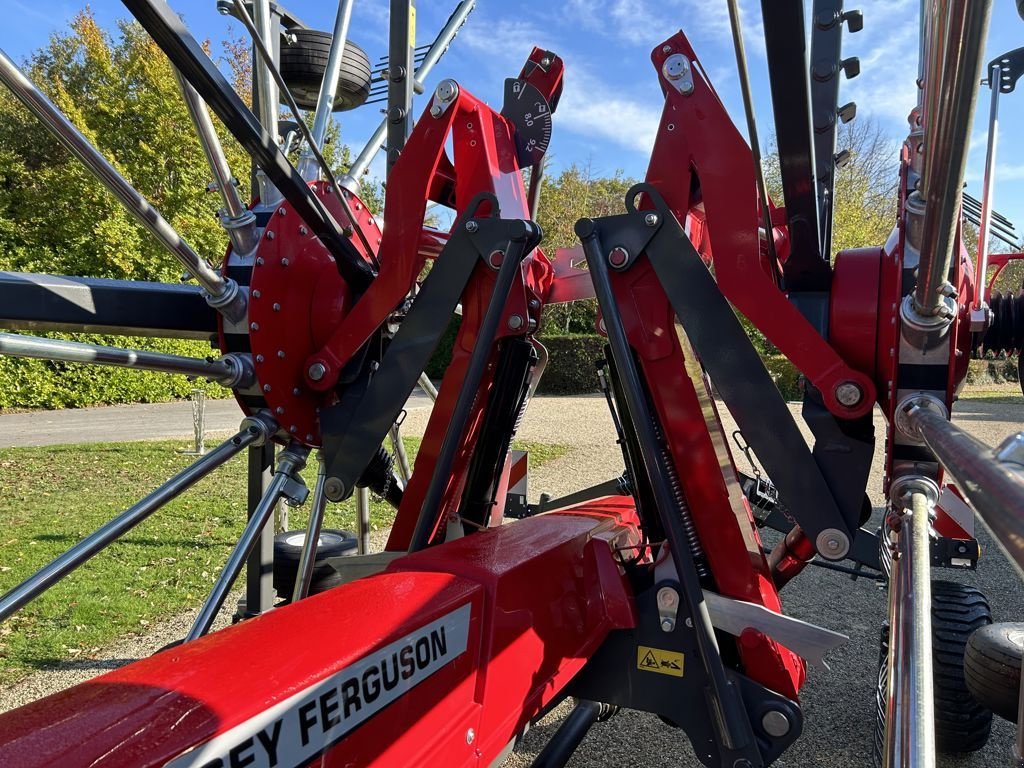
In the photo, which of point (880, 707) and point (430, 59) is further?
point (430, 59)

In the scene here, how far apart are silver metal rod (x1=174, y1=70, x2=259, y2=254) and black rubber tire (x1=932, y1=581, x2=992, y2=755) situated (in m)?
3.40

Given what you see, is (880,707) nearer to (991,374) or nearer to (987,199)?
(987,199)

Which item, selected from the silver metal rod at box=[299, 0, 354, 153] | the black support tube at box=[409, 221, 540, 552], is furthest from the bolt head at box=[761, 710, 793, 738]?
the silver metal rod at box=[299, 0, 354, 153]

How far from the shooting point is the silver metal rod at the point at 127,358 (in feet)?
6.19

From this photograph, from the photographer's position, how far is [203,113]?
2352 millimetres

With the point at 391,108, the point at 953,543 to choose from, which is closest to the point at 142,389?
the point at 391,108

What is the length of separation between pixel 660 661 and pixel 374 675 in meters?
1.04

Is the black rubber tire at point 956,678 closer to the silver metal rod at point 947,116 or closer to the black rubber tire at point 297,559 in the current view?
the silver metal rod at point 947,116

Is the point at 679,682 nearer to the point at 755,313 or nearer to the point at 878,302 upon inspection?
the point at 755,313

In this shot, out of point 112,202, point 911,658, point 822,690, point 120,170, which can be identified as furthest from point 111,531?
point 120,170

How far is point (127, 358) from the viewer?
2.20 metres

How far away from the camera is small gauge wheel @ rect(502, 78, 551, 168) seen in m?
2.76

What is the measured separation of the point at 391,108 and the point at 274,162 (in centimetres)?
90

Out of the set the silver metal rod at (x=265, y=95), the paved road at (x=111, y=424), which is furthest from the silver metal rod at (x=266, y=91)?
the paved road at (x=111, y=424)
